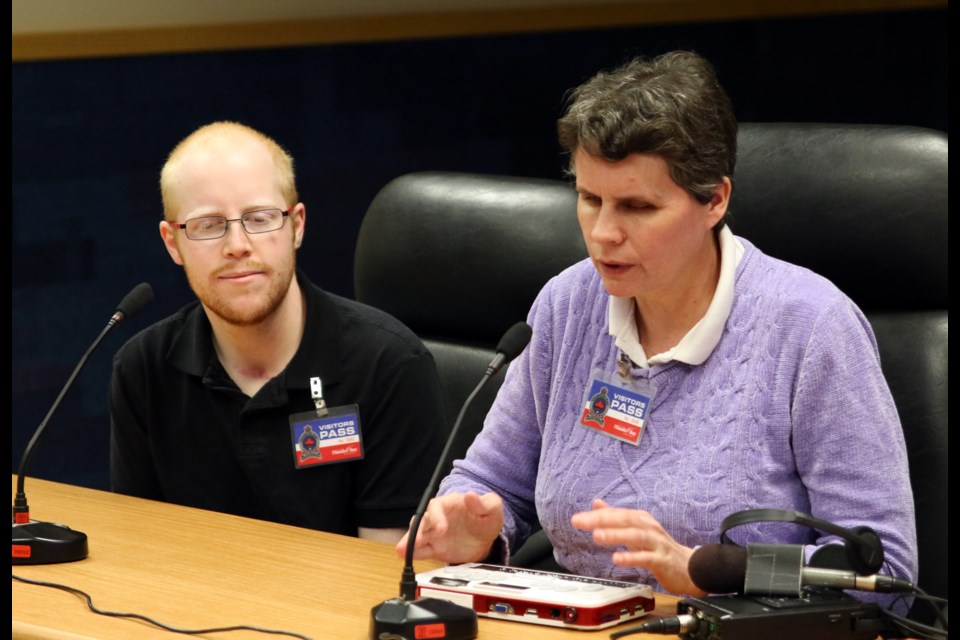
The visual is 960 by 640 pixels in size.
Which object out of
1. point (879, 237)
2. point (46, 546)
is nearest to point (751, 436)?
point (879, 237)

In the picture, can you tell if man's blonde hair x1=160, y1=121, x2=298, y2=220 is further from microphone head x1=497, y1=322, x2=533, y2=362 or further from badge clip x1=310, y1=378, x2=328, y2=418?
microphone head x1=497, y1=322, x2=533, y2=362

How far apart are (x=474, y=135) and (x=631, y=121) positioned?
5.71ft

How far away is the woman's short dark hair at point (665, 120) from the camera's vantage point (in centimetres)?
173

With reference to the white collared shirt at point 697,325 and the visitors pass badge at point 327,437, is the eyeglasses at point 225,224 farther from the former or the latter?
the white collared shirt at point 697,325

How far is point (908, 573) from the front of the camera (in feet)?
5.45

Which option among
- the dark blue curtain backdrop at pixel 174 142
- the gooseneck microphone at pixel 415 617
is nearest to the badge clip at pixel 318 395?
the gooseneck microphone at pixel 415 617

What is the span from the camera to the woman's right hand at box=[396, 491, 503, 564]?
174 centimetres

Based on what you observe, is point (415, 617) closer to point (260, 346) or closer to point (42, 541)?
point (42, 541)

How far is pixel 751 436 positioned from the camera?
173 centimetres

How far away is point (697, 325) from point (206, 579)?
74 cm

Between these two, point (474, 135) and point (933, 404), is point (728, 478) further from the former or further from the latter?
point (474, 135)

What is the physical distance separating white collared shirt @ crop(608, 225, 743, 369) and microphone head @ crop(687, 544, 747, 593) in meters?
0.33

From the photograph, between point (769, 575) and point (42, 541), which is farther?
point (42, 541)

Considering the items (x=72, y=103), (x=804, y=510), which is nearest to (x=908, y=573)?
(x=804, y=510)
